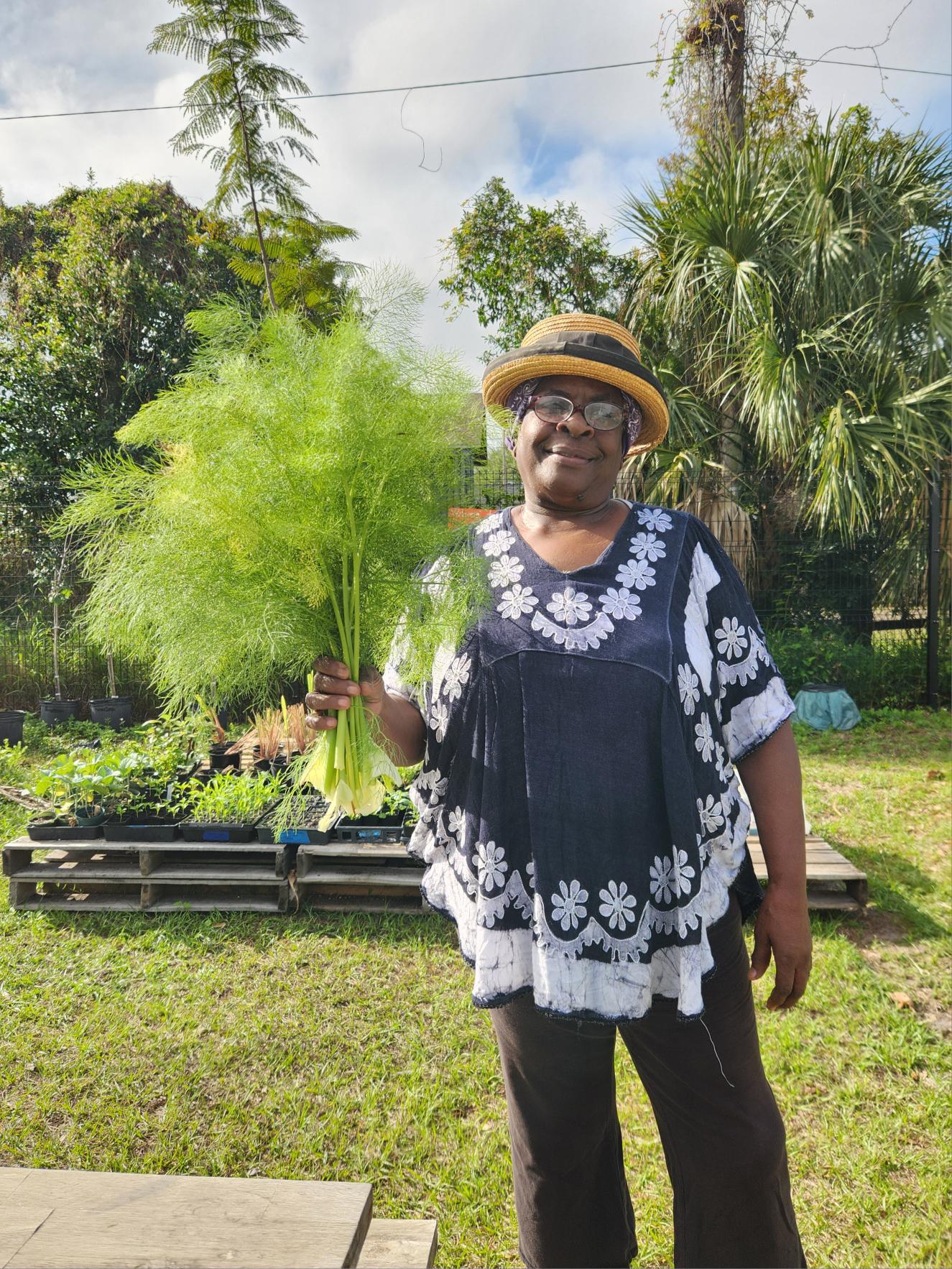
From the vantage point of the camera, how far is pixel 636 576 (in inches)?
58.6

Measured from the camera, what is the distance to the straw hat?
1.52 m

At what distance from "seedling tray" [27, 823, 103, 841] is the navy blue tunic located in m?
3.23

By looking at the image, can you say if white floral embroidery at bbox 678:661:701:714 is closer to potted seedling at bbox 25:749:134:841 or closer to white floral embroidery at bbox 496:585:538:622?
white floral embroidery at bbox 496:585:538:622

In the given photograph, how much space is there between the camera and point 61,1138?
2.41 metres

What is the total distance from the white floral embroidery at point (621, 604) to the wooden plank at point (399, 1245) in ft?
4.01

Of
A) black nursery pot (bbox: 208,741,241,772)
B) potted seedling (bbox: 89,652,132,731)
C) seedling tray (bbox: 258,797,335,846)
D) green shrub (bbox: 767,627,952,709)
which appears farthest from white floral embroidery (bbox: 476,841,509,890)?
potted seedling (bbox: 89,652,132,731)

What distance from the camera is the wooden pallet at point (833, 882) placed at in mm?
3535

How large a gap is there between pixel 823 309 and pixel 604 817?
7180mm

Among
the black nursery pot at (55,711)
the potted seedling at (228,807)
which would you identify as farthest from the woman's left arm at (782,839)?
the black nursery pot at (55,711)

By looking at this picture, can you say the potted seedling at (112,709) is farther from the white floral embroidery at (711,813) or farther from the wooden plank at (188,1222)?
the white floral embroidery at (711,813)

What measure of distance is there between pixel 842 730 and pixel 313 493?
7086mm

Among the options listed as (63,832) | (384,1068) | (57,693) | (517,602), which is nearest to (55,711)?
(57,693)

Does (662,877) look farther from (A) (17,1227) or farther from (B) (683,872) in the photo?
(A) (17,1227)

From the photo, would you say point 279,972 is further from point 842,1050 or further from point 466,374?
point 466,374
